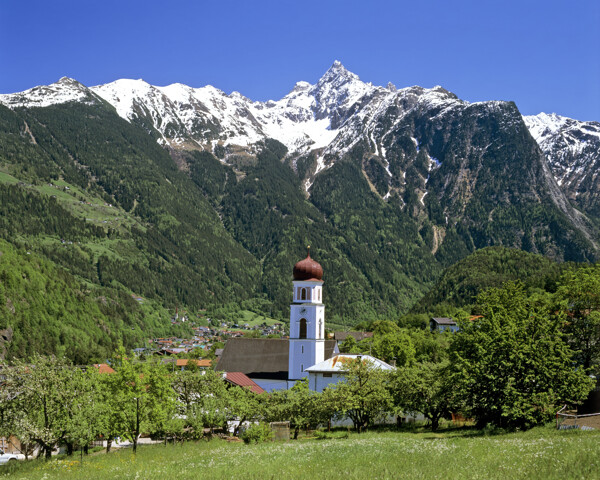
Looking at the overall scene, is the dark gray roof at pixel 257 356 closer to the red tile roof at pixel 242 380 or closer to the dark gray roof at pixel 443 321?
the red tile roof at pixel 242 380

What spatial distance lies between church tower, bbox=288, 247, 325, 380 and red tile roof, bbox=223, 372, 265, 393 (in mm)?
5630

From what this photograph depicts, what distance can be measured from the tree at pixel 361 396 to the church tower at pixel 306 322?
25.9 meters

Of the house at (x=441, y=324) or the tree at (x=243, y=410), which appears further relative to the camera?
the house at (x=441, y=324)

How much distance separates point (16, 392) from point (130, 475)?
1846 centimetres

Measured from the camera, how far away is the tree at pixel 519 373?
4209 cm

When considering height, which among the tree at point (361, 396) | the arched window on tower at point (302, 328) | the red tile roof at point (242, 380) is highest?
the arched window on tower at point (302, 328)

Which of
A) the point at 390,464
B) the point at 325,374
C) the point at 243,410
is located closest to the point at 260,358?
the point at 325,374

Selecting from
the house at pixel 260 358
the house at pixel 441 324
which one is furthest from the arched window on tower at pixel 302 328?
the house at pixel 441 324

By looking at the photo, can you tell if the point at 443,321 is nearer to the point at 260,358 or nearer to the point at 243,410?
the point at 260,358

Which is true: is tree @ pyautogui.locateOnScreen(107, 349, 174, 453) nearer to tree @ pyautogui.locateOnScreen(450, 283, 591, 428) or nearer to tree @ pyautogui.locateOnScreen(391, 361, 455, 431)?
tree @ pyautogui.locateOnScreen(391, 361, 455, 431)

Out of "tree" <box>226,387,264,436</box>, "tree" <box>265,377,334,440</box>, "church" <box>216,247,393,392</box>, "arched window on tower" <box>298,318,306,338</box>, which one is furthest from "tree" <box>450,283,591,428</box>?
"arched window on tower" <box>298,318,306,338</box>

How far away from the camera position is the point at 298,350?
286ft

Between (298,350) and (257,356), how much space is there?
36.4 feet

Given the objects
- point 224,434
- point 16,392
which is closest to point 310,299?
point 224,434
